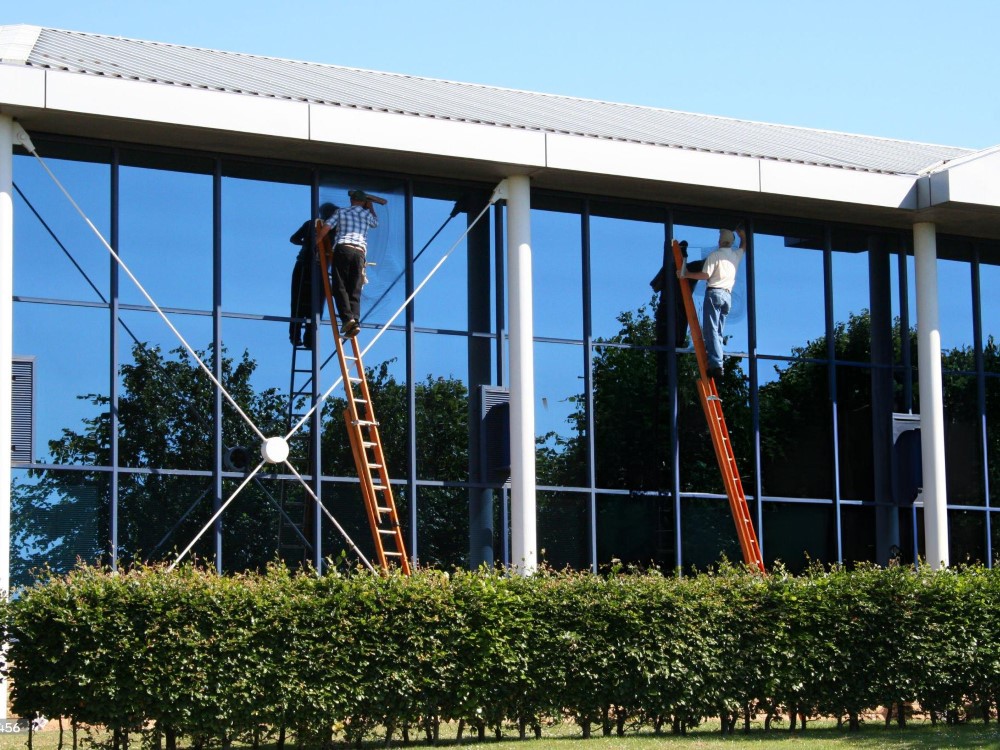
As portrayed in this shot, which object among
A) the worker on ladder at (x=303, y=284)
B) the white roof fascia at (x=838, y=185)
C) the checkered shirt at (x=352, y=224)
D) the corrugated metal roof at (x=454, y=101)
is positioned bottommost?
the worker on ladder at (x=303, y=284)

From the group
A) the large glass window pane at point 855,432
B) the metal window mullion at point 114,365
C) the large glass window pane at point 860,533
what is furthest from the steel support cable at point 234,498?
the large glass window pane at point 855,432

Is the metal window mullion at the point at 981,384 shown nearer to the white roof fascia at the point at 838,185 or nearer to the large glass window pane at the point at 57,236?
the white roof fascia at the point at 838,185

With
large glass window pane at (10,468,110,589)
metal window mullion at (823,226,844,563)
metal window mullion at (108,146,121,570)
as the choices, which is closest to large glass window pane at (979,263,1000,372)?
metal window mullion at (823,226,844,563)

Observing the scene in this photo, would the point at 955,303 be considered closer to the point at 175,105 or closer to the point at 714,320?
the point at 714,320

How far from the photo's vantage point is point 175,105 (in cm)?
1848

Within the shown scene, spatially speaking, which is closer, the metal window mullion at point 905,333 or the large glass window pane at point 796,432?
the large glass window pane at point 796,432

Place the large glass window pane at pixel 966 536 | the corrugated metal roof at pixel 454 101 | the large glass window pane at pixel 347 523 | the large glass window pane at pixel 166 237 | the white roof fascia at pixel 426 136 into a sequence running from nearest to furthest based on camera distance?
the large glass window pane at pixel 166 237
the large glass window pane at pixel 347 523
the white roof fascia at pixel 426 136
the corrugated metal roof at pixel 454 101
the large glass window pane at pixel 966 536

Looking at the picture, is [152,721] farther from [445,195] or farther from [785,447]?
[785,447]

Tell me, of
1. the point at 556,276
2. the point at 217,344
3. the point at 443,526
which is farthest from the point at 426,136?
the point at 443,526

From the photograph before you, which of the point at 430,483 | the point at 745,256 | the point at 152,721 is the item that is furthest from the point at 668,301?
the point at 152,721

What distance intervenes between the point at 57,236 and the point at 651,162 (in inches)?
311

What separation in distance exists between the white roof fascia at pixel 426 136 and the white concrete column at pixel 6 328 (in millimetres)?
3644

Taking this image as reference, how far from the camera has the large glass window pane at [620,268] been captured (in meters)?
21.5

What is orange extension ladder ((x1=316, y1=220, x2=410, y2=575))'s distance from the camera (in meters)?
19.1
